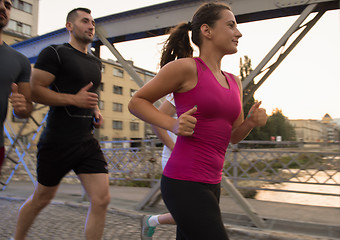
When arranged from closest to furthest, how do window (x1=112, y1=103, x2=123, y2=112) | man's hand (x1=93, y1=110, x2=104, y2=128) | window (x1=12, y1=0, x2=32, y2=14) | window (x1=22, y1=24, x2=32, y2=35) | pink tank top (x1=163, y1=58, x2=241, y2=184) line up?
pink tank top (x1=163, y1=58, x2=241, y2=184) → man's hand (x1=93, y1=110, x2=104, y2=128) → window (x1=12, y1=0, x2=32, y2=14) → window (x1=22, y1=24, x2=32, y2=35) → window (x1=112, y1=103, x2=123, y2=112)

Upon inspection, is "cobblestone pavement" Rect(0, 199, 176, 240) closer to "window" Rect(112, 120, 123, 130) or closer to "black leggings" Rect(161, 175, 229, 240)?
"black leggings" Rect(161, 175, 229, 240)

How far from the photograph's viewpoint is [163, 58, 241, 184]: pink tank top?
1.53 metres

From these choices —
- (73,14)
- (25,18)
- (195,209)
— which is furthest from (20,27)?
(195,209)

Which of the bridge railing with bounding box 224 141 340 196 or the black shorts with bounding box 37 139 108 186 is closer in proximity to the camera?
the black shorts with bounding box 37 139 108 186

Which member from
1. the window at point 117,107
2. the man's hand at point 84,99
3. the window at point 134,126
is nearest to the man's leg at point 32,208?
the man's hand at point 84,99

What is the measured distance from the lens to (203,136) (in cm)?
155

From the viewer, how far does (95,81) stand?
2.76 meters

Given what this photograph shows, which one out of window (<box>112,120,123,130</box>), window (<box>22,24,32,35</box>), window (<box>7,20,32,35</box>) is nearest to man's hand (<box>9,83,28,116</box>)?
window (<box>112,120,123,130</box>)

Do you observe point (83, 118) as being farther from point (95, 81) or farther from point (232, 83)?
point (232, 83)

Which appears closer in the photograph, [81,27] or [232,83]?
[232,83]

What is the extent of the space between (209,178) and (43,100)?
5.09 feet

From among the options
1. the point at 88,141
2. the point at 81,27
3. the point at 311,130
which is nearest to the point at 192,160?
the point at 88,141

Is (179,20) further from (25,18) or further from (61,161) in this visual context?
(25,18)

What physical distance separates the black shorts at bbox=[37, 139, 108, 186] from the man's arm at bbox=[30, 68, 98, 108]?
0.32 m
